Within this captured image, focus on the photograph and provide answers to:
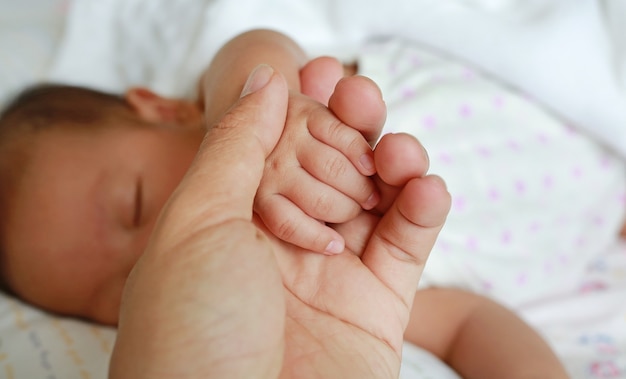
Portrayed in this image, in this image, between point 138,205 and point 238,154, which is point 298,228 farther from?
point 138,205

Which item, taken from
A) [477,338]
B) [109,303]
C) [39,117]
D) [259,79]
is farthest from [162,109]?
[477,338]

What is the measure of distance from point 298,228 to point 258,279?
0.41 feet

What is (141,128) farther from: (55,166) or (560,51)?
(560,51)

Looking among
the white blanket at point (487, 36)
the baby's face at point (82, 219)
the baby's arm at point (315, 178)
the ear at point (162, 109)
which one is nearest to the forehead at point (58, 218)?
the baby's face at point (82, 219)

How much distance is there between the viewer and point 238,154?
518 mm

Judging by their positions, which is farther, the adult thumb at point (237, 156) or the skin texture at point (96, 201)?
the skin texture at point (96, 201)

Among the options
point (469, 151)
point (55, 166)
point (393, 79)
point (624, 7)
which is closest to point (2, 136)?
point (55, 166)

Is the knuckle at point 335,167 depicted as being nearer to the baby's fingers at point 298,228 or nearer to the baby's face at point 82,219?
the baby's fingers at point 298,228

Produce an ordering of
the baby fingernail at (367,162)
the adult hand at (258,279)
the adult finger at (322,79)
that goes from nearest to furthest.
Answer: the adult hand at (258,279)
the baby fingernail at (367,162)
the adult finger at (322,79)

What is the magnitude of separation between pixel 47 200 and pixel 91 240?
0.09 meters

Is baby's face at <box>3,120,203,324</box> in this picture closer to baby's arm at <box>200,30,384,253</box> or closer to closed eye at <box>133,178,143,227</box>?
closed eye at <box>133,178,143,227</box>

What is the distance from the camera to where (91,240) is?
887mm

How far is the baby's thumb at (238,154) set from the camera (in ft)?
1.61

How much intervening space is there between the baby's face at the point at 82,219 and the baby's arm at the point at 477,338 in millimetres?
441
